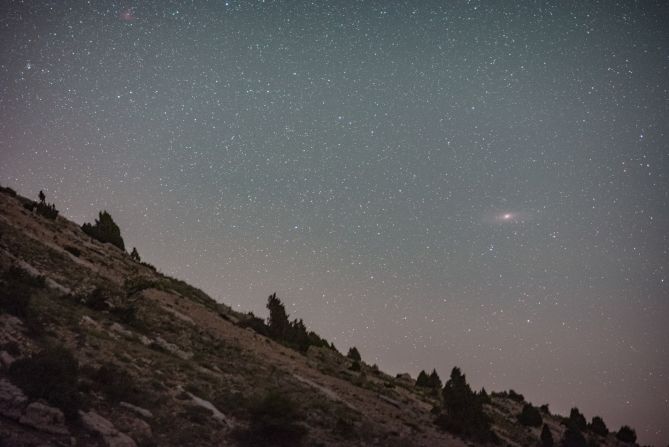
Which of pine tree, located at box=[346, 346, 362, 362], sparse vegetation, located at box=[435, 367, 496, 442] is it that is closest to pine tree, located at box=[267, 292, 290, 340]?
pine tree, located at box=[346, 346, 362, 362]

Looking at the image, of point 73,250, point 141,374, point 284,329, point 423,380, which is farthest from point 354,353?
point 141,374

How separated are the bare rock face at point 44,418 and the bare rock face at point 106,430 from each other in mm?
567

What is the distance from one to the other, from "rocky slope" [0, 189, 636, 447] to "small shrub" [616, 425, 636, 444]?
2152 centimetres

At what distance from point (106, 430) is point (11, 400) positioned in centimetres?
213

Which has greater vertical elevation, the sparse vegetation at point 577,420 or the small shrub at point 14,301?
the sparse vegetation at point 577,420

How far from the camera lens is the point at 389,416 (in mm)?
21281

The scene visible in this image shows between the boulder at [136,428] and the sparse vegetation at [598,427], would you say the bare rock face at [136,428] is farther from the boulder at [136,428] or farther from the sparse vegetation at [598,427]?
the sparse vegetation at [598,427]

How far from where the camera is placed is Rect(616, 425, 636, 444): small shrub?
4416 centimetres

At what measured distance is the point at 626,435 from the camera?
4459 cm

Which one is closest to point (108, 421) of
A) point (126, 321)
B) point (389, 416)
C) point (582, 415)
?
point (126, 321)

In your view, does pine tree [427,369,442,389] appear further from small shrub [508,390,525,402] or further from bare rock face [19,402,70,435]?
bare rock face [19,402,70,435]

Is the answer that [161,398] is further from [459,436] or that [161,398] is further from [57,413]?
[459,436]

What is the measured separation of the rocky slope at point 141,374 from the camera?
982 centimetres

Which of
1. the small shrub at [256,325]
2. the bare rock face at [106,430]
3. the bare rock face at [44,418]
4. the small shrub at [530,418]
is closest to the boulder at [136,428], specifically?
the bare rock face at [106,430]
